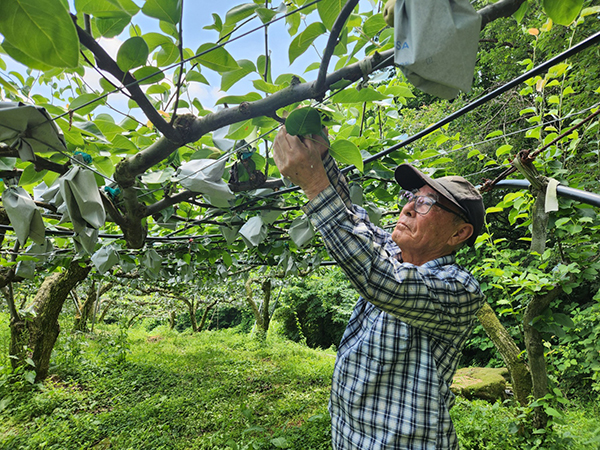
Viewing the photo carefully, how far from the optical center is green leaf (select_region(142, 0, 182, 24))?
65 centimetres

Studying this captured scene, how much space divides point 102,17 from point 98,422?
4695 mm

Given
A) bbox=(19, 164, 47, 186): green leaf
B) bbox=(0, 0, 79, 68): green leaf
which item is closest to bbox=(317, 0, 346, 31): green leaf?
bbox=(0, 0, 79, 68): green leaf

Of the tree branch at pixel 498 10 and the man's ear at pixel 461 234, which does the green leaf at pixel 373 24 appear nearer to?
the tree branch at pixel 498 10

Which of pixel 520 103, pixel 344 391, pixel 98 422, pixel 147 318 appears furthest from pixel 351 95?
pixel 147 318

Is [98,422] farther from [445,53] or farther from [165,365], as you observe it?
[445,53]

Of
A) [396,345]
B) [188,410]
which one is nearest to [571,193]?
[396,345]

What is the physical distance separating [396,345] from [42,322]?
5.18m

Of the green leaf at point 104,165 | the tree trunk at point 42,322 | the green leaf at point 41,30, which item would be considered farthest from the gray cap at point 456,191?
the tree trunk at point 42,322

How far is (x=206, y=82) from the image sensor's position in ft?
2.84

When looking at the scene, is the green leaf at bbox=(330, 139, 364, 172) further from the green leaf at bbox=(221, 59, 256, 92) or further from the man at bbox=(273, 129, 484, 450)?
the green leaf at bbox=(221, 59, 256, 92)

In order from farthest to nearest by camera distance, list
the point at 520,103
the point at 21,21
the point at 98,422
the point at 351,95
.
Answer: the point at 520,103
the point at 98,422
the point at 351,95
the point at 21,21

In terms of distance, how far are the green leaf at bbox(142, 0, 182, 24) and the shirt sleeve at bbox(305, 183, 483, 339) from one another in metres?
0.50

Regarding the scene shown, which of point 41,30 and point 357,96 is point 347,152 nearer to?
point 357,96

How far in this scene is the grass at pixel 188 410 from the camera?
10.8ft
